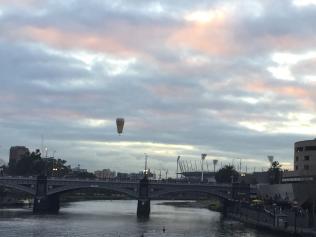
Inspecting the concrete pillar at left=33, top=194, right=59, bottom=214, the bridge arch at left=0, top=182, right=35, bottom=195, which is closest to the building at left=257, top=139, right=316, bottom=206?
the concrete pillar at left=33, top=194, right=59, bottom=214

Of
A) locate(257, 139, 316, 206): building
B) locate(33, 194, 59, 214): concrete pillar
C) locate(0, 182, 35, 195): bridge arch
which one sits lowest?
locate(33, 194, 59, 214): concrete pillar

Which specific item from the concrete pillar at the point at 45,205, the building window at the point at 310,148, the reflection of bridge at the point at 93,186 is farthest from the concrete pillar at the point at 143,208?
the building window at the point at 310,148

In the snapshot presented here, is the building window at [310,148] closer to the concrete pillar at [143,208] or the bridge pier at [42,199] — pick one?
the concrete pillar at [143,208]

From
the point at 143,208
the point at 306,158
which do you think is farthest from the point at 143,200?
the point at 306,158

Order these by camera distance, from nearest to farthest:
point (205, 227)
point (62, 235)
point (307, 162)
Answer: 1. point (62, 235)
2. point (205, 227)
3. point (307, 162)

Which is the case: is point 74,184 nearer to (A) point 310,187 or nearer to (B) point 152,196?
(B) point 152,196

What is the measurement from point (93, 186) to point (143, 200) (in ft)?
49.9

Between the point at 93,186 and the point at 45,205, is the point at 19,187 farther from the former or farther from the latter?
the point at 93,186

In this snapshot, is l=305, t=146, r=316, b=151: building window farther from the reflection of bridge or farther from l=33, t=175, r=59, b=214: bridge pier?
l=33, t=175, r=59, b=214: bridge pier

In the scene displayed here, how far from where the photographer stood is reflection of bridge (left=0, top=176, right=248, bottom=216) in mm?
184625

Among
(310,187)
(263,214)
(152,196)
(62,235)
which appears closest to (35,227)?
(62,235)

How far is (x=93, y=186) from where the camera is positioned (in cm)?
18312

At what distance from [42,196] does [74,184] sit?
9.92 meters

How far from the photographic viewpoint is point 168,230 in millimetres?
121625
